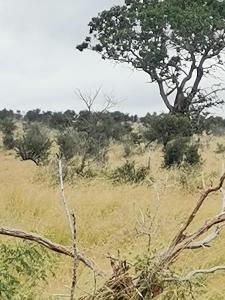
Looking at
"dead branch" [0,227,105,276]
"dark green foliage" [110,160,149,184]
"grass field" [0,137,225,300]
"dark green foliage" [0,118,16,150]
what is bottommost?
"grass field" [0,137,225,300]

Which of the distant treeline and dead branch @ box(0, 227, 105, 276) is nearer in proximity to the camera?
dead branch @ box(0, 227, 105, 276)

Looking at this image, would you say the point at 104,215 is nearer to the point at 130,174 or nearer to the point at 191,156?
the point at 130,174

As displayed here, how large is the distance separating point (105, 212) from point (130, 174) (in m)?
5.05

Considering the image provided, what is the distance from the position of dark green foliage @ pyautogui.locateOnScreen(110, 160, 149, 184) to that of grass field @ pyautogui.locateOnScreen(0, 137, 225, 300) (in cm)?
46

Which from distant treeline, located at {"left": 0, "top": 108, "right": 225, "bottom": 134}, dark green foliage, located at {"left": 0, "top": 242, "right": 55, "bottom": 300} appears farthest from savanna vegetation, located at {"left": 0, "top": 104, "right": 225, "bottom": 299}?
distant treeline, located at {"left": 0, "top": 108, "right": 225, "bottom": 134}

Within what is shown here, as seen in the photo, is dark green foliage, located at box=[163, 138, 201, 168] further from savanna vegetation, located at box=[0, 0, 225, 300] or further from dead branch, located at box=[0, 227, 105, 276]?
dead branch, located at box=[0, 227, 105, 276]

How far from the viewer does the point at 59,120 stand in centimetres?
4059

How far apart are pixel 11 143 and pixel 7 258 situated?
86.1ft

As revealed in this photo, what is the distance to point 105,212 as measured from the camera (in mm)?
11008

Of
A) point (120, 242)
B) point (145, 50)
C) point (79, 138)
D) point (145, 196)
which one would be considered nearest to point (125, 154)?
point (79, 138)

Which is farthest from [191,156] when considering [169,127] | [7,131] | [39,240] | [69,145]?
[7,131]

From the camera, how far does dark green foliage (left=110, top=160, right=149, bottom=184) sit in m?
14.9

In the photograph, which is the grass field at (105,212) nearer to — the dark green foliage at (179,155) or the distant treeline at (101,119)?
the dark green foliage at (179,155)

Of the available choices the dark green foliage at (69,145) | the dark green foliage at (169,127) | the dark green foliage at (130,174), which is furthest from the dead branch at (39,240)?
the dark green foliage at (69,145)
